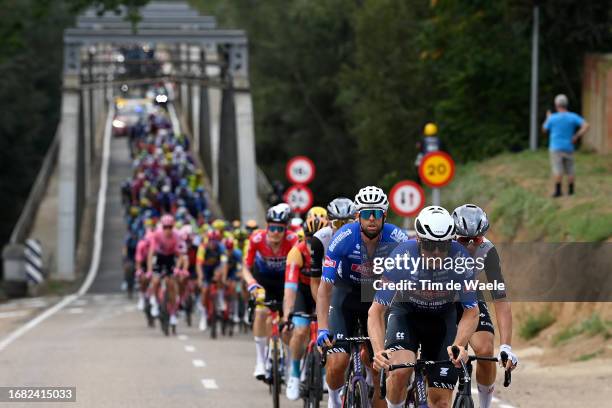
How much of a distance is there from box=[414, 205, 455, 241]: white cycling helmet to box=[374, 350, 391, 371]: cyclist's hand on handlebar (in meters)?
0.78

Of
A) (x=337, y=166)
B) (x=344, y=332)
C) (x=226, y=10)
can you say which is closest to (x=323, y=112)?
(x=337, y=166)

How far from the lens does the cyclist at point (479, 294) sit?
1051 centimetres

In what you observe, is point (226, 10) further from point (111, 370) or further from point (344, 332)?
point (344, 332)

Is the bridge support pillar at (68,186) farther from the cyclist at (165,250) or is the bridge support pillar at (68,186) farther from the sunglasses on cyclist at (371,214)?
the sunglasses on cyclist at (371,214)

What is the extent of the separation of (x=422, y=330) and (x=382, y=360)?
1.57 ft

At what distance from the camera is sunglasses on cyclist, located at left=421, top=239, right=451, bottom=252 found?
991 cm

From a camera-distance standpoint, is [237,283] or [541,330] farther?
[237,283]

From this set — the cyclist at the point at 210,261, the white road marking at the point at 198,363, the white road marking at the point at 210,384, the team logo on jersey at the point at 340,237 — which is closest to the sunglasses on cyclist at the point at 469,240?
the team logo on jersey at the point at 340,237

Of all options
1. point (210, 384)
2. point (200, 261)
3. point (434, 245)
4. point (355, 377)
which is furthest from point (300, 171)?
point (434, 245)

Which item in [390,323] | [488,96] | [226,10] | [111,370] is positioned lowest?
[111,370]

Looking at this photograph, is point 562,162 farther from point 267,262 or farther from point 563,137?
point 267,262

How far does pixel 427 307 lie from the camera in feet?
33.4

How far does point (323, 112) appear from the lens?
86938 millimetres

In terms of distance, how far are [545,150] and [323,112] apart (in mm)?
51972
